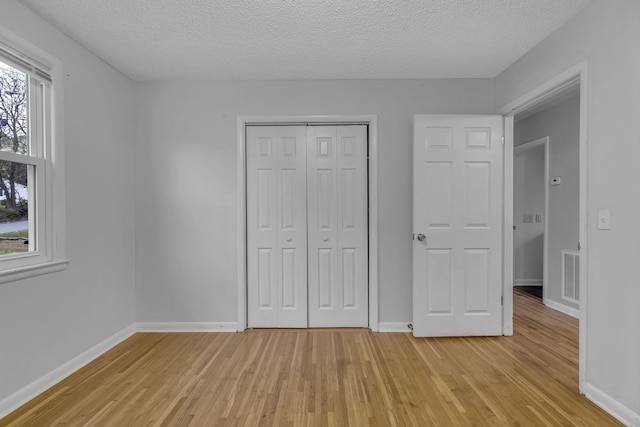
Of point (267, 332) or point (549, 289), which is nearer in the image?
point (267, 332)

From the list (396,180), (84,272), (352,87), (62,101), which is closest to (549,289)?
(396,180)

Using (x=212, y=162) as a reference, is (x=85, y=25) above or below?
above

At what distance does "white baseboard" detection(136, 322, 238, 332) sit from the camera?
3248 millimetres

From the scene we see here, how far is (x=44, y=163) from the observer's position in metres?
2.27

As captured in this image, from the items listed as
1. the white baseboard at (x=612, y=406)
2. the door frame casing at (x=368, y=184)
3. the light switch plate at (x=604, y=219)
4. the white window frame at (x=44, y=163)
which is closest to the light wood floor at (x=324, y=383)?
the white baseboard at (x=612, y=406)

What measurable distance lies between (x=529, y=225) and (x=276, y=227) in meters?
4.20

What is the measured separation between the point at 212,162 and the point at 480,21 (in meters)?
2.54

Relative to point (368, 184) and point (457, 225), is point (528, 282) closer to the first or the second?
point (457, 225)

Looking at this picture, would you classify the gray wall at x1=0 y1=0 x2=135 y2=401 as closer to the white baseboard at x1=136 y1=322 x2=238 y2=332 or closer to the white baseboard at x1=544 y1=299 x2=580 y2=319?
the white baseboard at x1=136 y1=322 x2=238 y2=332

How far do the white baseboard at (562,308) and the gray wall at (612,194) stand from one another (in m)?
1.94

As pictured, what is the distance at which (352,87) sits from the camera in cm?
321

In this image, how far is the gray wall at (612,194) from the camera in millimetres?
1786

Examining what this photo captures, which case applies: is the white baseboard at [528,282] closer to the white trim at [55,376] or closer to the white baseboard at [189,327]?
the white baseboard at [189,327]

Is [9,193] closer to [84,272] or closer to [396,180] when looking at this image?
[84,272]
